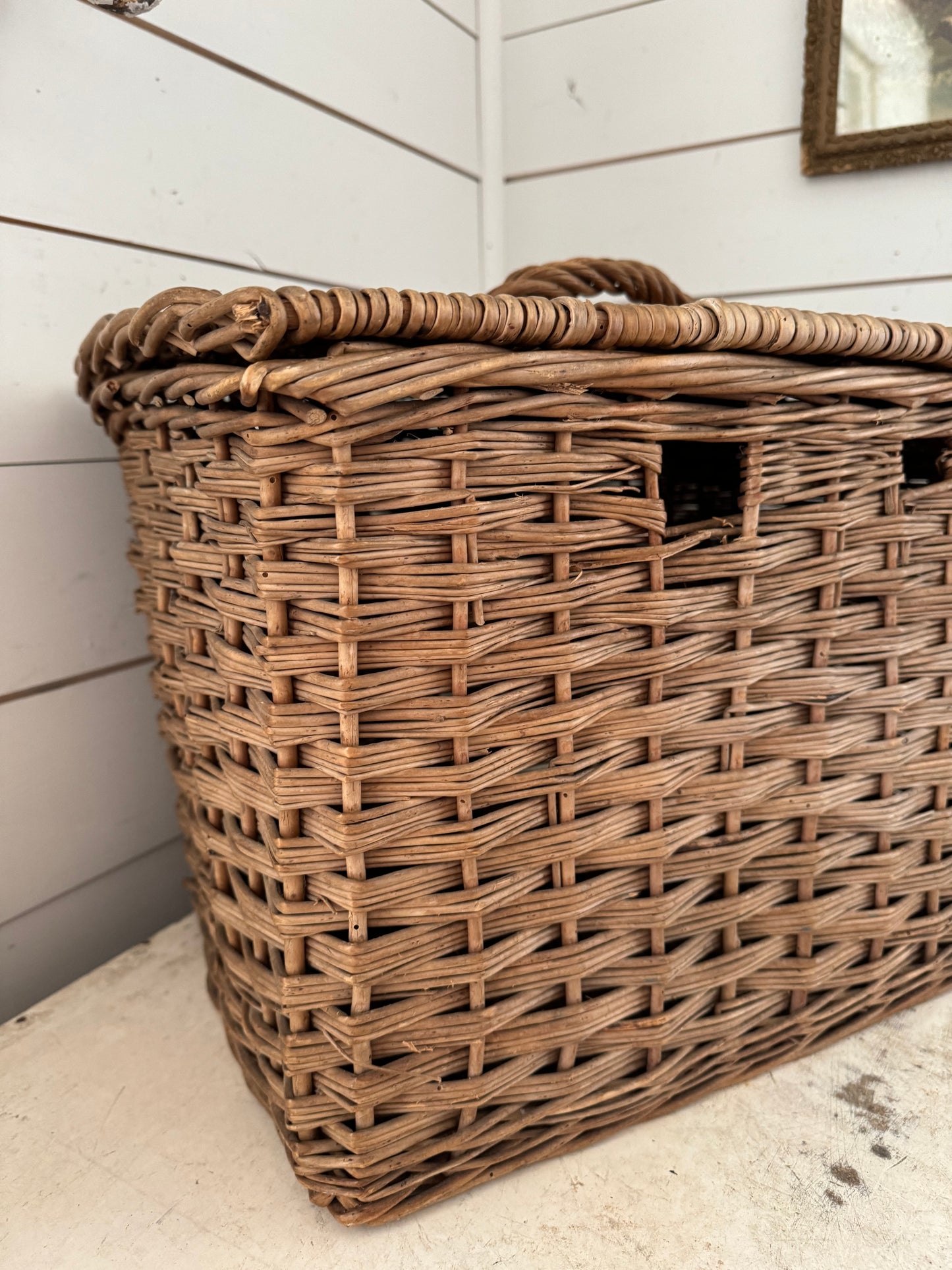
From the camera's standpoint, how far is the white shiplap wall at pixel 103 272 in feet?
2.58

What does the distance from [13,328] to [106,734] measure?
1.30ft

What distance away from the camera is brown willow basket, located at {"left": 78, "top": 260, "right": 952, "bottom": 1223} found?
0.50 metres

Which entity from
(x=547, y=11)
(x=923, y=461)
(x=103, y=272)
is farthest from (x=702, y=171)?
(x=103, y=272)

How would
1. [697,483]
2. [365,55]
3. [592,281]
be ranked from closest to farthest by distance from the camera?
[592,281] → [697,483] → [365,55]

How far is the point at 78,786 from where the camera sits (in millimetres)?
886

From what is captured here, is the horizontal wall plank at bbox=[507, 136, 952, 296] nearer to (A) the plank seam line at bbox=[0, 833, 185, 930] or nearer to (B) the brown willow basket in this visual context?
(B) the brown willow basket

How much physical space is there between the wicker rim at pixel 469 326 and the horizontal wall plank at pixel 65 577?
18 cm

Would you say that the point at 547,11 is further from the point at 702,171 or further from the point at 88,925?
the point at 88,925

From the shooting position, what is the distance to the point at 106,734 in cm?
91

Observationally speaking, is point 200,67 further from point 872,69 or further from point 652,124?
point 872,69

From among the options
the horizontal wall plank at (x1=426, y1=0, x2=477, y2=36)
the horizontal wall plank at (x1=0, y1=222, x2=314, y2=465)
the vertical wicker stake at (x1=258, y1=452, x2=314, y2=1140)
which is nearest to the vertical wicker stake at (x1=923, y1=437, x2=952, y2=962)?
the vertical wicker stake at (x1=258, y1=452, x2=314, y2=1140)

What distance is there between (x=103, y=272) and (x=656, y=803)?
2.29ft

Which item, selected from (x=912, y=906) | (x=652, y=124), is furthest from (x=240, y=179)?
(x=912, y=906)

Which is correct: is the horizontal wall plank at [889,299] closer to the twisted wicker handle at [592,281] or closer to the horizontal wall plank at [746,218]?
the horizontal wall plank at [746,218]
